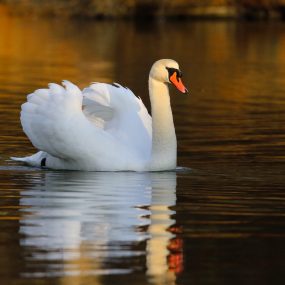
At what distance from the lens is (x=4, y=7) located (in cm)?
6278

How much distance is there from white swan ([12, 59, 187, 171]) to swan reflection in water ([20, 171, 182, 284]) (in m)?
0.15

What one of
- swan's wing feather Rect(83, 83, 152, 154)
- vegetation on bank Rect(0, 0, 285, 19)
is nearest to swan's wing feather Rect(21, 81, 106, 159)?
swan's wing feather Rect(83, 83, 152, 154)

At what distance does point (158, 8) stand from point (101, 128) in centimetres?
4418

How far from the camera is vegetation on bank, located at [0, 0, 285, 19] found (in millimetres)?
55531

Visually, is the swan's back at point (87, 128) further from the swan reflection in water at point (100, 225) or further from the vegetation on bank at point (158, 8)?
the vegetation on bank at point (158, 8)

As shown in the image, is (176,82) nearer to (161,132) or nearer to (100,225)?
(161,132)

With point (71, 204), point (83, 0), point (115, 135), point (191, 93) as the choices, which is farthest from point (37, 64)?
point (83, 0)

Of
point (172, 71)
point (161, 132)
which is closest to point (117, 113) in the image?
point (161, 132)

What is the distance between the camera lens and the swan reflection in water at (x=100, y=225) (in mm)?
8391

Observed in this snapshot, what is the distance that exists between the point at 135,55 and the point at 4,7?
29.4 metres

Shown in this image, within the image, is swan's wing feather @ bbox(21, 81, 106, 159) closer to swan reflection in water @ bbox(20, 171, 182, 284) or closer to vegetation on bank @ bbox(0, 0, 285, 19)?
swan reflection in water @ bbox(20, 171, 182, 284)

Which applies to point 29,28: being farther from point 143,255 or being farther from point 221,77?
point 143,255

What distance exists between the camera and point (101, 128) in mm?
13211

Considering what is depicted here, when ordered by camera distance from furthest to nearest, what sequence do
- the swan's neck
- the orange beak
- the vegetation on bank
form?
the vegetation on bank → the orange beak → the swan's neck
